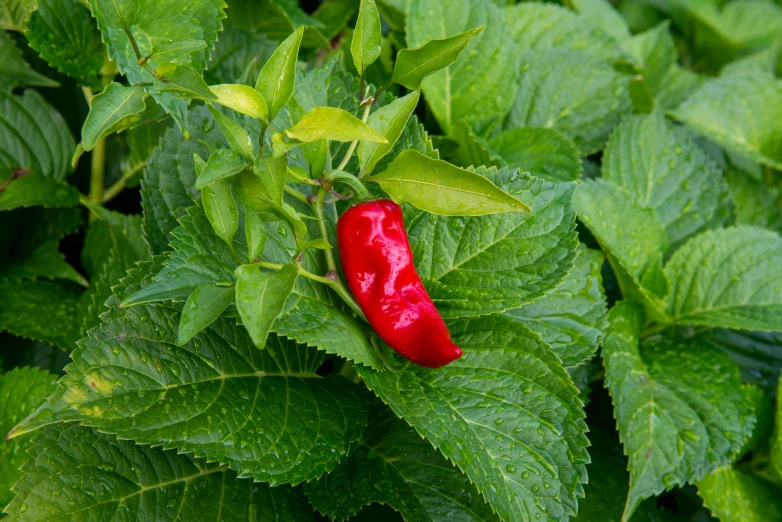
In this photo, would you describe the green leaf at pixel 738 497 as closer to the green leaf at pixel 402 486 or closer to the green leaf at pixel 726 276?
the green leaf at pixel 726 276

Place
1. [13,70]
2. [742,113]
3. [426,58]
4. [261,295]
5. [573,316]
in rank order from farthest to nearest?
[742,113] < [13,70] < [573,316] < [426,58] < [261,295]

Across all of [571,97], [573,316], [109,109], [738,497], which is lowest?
[738,497]

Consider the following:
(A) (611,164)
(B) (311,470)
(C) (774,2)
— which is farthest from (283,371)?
(C) (774,2)

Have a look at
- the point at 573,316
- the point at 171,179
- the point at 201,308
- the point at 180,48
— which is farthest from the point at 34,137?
the point at 573,316

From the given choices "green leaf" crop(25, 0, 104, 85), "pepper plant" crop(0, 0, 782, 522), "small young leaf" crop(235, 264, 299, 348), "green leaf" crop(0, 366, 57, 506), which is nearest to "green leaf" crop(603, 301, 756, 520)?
"pepper plant" crop(0, 0, 782, 522)

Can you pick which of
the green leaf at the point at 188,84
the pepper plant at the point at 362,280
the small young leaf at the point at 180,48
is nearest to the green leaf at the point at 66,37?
the pepper plant at the point at 362,280

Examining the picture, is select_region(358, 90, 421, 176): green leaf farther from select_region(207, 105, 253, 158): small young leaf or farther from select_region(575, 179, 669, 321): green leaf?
select_region(575, 179, 669, 321): green leaf

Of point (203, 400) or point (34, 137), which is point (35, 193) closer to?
point (34, 137)
